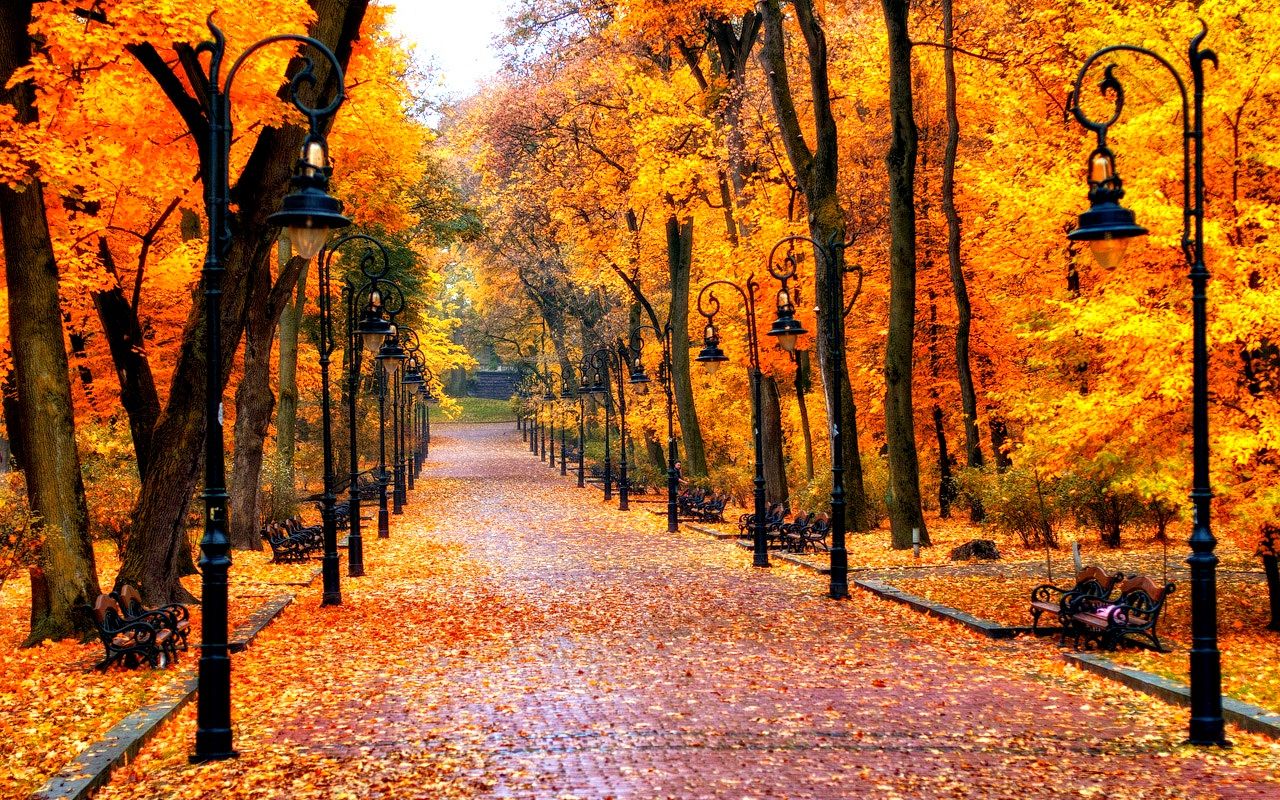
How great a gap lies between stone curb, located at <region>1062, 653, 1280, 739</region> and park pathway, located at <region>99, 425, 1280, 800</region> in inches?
7.8

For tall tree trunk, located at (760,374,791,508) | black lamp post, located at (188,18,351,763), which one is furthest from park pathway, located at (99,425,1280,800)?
tall tree trunk, located at (760,374,791,508)

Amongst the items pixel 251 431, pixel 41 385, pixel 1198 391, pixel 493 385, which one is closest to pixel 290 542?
pixel 251 431

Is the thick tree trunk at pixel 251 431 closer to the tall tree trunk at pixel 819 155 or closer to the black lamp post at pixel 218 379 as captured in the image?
the tall tree trunk at pixel 819 155

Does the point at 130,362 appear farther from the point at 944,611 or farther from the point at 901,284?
the point at 901,284

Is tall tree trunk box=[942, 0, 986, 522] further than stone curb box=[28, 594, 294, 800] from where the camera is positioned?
Yes

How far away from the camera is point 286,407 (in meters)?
32.3

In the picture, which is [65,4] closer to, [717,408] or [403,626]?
[403,626]

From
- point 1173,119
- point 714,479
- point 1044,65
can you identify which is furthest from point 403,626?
point 714,479

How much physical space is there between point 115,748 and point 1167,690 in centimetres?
834

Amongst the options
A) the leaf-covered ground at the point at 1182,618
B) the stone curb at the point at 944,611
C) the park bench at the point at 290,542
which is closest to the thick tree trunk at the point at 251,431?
the park bench at the point at 290,542

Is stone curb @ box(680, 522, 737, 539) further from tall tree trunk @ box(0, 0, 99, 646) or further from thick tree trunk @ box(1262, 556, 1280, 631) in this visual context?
tall tree trunk @ box(0, 0, 99, 646)

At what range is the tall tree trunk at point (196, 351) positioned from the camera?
Result: 13992 millimetres

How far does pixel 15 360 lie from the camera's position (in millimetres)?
13500

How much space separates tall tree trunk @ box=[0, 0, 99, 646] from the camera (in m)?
13.4
